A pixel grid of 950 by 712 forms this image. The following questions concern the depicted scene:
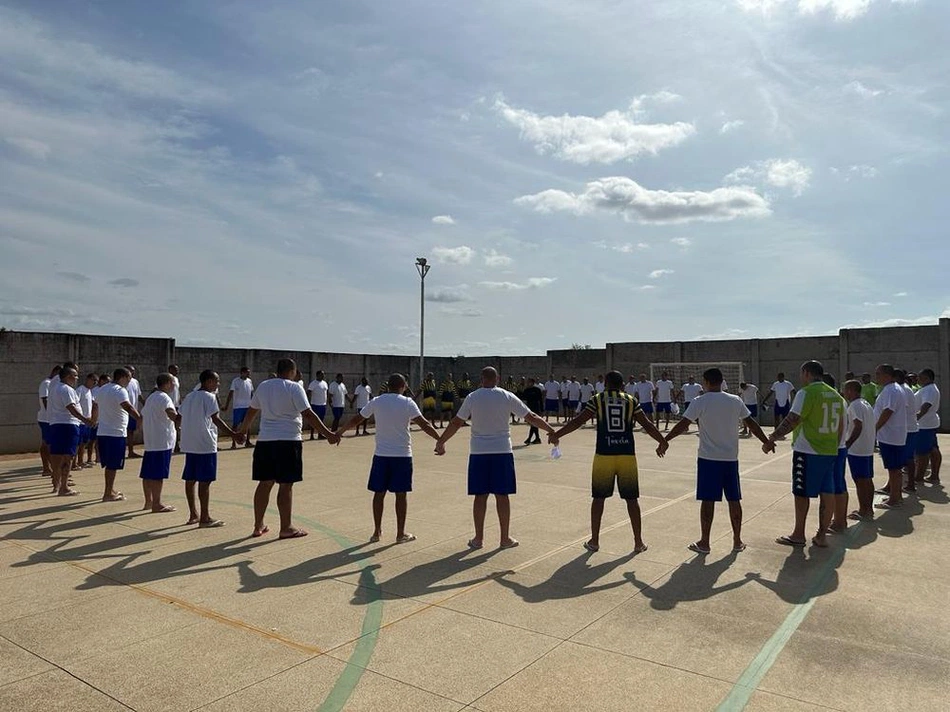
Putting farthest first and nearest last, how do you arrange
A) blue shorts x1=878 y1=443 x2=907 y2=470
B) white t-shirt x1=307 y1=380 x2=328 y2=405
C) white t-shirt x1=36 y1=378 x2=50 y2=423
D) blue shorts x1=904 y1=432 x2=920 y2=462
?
white t-shirt x1=307 y1=380 x2=328 y2=405, white t-shirt x1=36 y1=378 x2=50 y2=423, blue shorts x1=904 y1=432 x2=920 y2=462, blue shorts x1=878 y1=443 x2=907 y2=470

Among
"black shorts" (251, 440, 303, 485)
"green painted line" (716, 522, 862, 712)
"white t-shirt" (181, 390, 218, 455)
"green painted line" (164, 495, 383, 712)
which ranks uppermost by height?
"white t-shirt" (181, 390, 218, 455)

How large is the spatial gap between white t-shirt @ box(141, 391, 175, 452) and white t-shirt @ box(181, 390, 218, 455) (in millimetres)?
593

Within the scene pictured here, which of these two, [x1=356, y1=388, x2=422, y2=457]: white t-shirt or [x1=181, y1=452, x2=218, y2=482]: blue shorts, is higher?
[x1=356, y1=388, x2=422, y2=457]: white t-shirt

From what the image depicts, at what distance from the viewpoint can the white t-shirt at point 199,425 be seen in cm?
796

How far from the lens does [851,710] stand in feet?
11.6

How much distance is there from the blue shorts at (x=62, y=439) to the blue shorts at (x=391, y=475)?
567cm

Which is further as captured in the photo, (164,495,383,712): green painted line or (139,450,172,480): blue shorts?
(139,450,172,480): blue shorts

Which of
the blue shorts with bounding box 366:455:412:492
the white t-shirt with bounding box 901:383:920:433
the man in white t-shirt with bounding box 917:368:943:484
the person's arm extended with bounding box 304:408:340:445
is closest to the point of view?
the blue shorts with bounding box 366:455:412:492

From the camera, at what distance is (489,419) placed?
695cm

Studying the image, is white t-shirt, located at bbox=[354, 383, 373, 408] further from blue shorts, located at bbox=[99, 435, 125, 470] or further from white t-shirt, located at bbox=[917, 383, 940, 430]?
white t-shirt, located at bbox=[917, 383, 940, 430]

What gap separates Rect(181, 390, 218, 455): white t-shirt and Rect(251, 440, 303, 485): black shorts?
3.58ft

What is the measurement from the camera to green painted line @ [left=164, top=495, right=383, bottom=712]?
3.64m

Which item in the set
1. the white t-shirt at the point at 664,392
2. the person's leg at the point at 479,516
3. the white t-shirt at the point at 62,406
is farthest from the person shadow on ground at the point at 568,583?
the white t-shirt at the point at 664,392

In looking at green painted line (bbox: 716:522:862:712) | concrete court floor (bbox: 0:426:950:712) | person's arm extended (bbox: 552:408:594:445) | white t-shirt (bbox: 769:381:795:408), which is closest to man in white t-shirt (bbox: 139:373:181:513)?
concrete court floor (bbox: 0:426:950:712)
